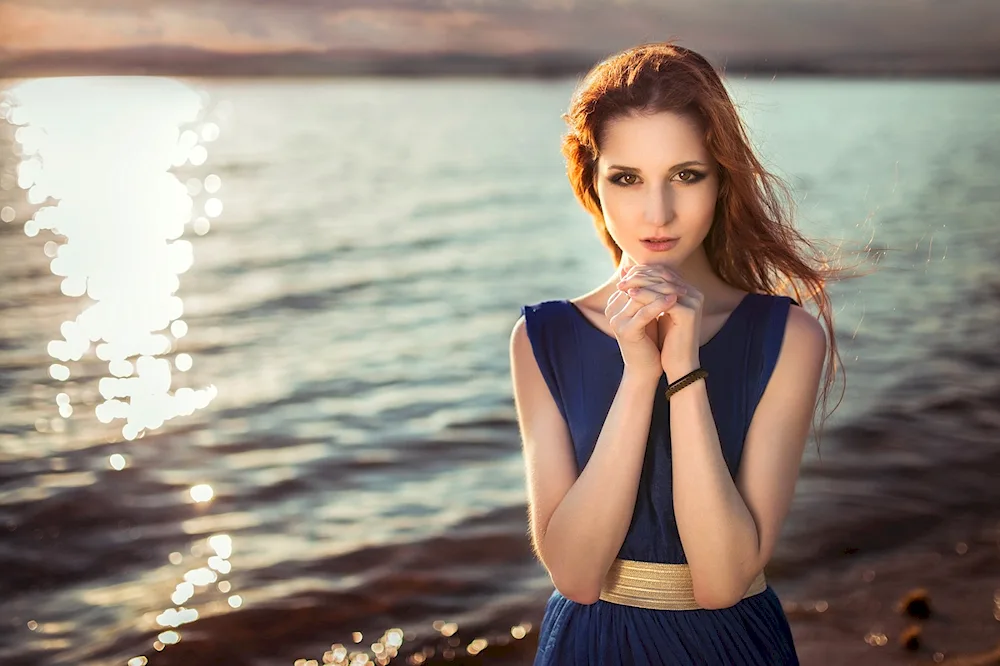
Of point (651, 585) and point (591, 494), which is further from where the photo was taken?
point (651, 585)

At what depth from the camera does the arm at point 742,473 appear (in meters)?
2.11

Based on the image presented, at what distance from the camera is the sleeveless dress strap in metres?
2.39

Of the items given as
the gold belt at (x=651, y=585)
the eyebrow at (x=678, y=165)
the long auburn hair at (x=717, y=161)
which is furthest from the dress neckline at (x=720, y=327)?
the gold belt at (x=651, y=585)

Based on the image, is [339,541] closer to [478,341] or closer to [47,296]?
[478,341]

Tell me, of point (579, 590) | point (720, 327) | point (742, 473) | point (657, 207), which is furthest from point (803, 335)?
point (579, 590)

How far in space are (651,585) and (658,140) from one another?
34.4 inches

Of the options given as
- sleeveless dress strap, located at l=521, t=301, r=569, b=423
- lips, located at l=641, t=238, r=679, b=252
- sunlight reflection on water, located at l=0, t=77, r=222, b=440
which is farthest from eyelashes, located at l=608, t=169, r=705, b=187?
sunlight reflection on water, located at l=0, t=77, r=222, b=440

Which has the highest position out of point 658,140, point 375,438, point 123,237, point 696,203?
point 658,140

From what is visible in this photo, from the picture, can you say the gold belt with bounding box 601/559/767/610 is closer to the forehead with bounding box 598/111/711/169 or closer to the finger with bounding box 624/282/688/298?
the finger with bounding box 624/282/688/298

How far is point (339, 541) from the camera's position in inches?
246

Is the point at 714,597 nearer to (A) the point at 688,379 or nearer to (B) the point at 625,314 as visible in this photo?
(A) the point at 688,379

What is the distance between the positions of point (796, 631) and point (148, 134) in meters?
31.8

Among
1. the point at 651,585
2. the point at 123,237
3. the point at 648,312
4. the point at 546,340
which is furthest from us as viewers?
the point at 123,237

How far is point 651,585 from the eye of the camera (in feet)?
7.54
